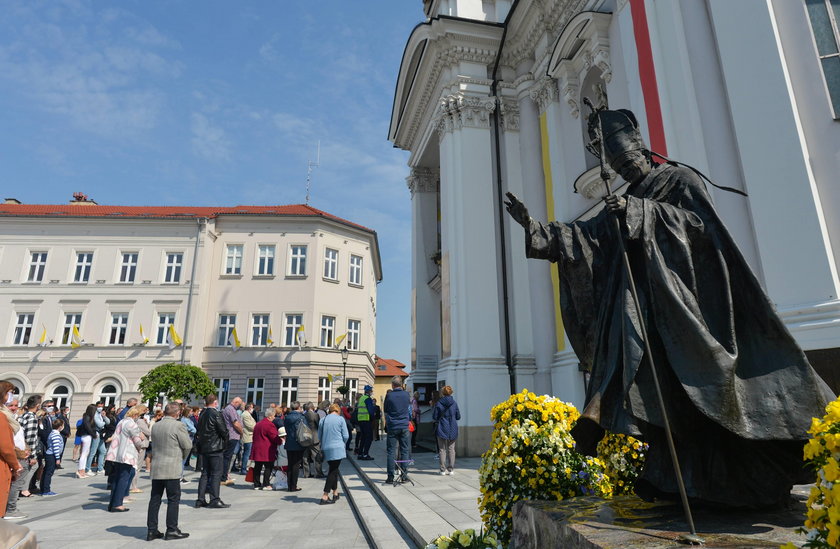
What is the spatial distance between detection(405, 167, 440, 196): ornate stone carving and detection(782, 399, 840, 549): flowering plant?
1897cm

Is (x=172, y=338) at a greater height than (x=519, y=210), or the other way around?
(x=172, y=338)

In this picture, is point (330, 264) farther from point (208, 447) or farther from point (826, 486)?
point (826, 486)

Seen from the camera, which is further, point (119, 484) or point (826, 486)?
point (119, 484)

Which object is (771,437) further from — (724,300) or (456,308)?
(456,308)

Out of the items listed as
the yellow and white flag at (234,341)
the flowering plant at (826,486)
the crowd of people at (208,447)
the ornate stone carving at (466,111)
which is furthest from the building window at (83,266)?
the flowering plant at (826,486)

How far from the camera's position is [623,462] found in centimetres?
337

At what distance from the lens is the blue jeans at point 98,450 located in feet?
45.7

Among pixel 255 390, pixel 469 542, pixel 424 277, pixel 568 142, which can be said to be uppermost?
pixel 568 142

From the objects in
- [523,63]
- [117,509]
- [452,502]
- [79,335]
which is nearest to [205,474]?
[117,509]

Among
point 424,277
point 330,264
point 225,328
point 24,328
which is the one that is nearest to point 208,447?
point 424,277

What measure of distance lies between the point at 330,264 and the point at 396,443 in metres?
24.2

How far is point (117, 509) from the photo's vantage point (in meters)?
8.22

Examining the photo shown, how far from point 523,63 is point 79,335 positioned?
28213 millimetres

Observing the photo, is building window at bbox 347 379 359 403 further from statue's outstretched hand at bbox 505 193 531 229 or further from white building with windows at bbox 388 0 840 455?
statue's outstretched hand at bbox 505 193 531 229
